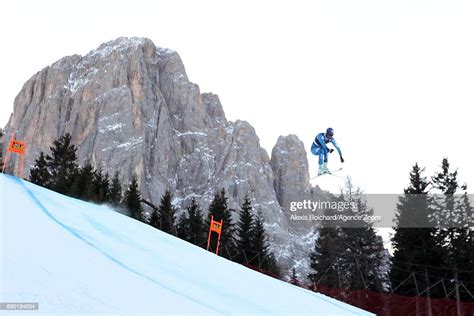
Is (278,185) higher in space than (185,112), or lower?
lower

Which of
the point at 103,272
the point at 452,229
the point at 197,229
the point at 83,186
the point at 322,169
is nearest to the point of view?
the point at 103,272

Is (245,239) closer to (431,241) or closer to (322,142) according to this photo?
(431,241)

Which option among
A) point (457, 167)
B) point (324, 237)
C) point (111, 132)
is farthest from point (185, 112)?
point (457, 167)

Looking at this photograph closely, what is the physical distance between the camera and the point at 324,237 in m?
39.5

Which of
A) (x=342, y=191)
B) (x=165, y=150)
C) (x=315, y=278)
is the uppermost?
(x=165, y=150)

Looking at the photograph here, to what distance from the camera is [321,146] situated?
33.4 ft

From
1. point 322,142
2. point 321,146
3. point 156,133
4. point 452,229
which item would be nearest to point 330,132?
point 322,142

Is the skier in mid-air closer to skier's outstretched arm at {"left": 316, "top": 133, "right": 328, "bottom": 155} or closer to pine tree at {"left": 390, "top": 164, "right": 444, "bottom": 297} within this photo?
skier's outstretched arm at {"left": 316, "top": 133, "right": 328, "bottom": 155}

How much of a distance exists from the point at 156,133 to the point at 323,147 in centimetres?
10424

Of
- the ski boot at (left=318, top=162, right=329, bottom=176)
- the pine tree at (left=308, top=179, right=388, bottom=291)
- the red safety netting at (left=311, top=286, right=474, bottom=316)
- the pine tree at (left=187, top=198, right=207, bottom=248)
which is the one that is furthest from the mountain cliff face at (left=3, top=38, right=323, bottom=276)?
the ski boot at (left=318, top=162, right=329, bottom=176)

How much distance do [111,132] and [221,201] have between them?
249 feet

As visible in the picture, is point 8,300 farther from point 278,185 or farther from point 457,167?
point 278,185

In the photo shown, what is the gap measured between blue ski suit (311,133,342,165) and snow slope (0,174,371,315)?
15.5 ft

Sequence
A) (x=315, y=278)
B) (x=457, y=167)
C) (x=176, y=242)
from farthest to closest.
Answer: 1. (x=315, y=278)
2. (x=457, y=167)
3. (x=176, y=242)
